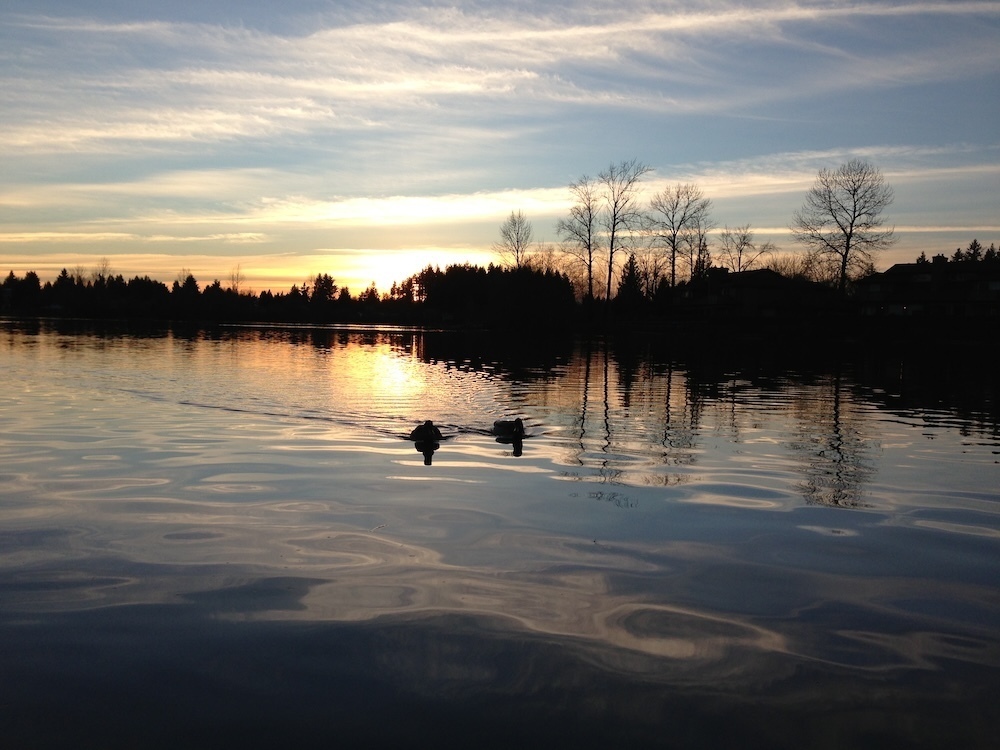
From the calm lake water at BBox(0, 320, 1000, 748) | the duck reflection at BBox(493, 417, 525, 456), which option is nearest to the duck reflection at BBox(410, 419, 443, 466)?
the calm lake water at BBox(0, 320, 1000, 748)

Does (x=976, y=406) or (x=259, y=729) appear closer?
(x=259, y=729)

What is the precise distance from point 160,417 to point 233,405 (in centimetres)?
304

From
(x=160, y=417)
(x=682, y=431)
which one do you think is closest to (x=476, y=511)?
(x=682, y=431)

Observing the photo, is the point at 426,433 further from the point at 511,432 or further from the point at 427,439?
the point at 511,432

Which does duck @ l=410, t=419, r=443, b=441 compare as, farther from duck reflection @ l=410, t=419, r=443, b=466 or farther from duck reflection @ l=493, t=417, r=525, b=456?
duck reflection @ l=493, t=417, r=525, b=456

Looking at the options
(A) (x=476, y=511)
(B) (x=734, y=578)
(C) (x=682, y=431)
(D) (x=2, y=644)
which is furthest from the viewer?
(C) (x=682, y=431)

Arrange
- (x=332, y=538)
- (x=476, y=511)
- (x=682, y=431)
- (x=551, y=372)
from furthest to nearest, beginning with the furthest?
(x=551, y=372) < (x=682, y=431) < (x=476, y=511) < (x=332, y=538)

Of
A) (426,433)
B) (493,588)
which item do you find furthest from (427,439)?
(493,588)

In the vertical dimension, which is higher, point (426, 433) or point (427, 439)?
point (426, 433)

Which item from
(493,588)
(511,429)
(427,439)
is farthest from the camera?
(511,429)

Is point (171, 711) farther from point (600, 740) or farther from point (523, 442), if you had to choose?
point (523, 442)

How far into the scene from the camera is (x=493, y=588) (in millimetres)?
8562

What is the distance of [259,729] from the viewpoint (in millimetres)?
5699

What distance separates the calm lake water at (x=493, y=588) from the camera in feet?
19.6
